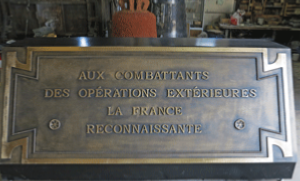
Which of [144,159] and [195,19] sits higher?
[195,19]

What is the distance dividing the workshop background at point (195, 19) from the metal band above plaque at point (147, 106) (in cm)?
387

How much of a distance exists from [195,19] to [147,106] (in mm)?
7194

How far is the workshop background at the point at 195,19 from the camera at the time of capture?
22.7ft

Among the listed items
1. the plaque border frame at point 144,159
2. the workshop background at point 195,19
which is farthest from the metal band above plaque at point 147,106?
the workshop background at point 195,19

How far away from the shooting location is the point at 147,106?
1394 millimetres

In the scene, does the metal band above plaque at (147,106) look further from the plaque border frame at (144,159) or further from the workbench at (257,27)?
the workbench at (257,27)

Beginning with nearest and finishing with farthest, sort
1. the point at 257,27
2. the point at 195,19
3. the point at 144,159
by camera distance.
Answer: the point at 144,159, the point at 257,27, the point at 195,19

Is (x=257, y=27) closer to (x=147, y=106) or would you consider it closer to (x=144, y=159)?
(x=147, y=106)

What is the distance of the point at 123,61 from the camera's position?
1.41m

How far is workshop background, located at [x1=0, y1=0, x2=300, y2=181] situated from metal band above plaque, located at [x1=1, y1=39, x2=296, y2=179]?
3.87m

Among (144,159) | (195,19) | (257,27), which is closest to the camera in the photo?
(144,159)

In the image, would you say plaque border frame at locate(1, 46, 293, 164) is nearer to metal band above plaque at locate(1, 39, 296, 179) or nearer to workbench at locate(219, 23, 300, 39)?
metal band above plaque at locate(1, 39, 296, 179)

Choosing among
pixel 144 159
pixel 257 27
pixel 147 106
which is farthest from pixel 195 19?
pixel 144 159

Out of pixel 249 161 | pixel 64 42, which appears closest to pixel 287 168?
pixel 249 161
